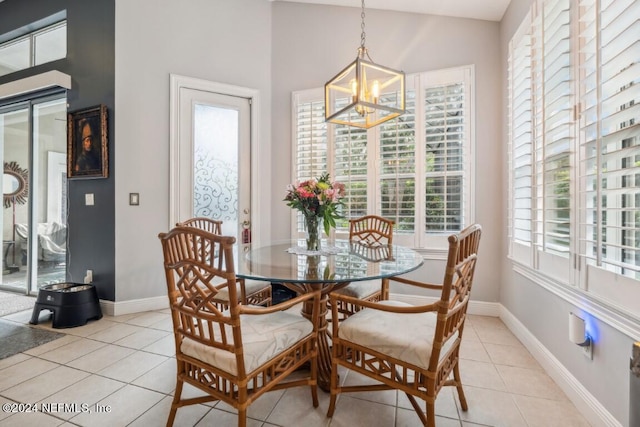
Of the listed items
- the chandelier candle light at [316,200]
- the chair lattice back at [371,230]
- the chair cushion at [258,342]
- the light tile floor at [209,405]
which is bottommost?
the light tile floor at [209,405]

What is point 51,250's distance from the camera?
11.6 feet

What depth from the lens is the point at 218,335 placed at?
1394 millimetres

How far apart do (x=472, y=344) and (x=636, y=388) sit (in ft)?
5.57

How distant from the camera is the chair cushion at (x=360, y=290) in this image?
206cm

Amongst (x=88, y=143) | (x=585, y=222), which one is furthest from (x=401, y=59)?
(x=88, y=143)

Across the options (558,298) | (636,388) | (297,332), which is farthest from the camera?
(558,298)

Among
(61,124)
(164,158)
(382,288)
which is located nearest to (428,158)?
(382,288)

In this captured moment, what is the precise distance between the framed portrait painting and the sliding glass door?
48cm

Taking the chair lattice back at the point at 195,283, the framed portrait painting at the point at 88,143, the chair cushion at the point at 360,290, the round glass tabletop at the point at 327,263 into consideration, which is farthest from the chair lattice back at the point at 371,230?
the framed portrait painting at the point at 88,143

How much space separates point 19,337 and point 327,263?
9.14 ft

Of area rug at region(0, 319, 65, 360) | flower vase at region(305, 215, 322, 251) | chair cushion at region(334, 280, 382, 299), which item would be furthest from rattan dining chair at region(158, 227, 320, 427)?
area rug at region(0, 319, 65, 360)

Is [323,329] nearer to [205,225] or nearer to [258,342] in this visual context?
[258,342]

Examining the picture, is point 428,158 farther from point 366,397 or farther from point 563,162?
point 366,397

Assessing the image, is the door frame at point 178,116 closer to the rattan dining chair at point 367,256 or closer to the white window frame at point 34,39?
the rattan dining chair at point 367,256
